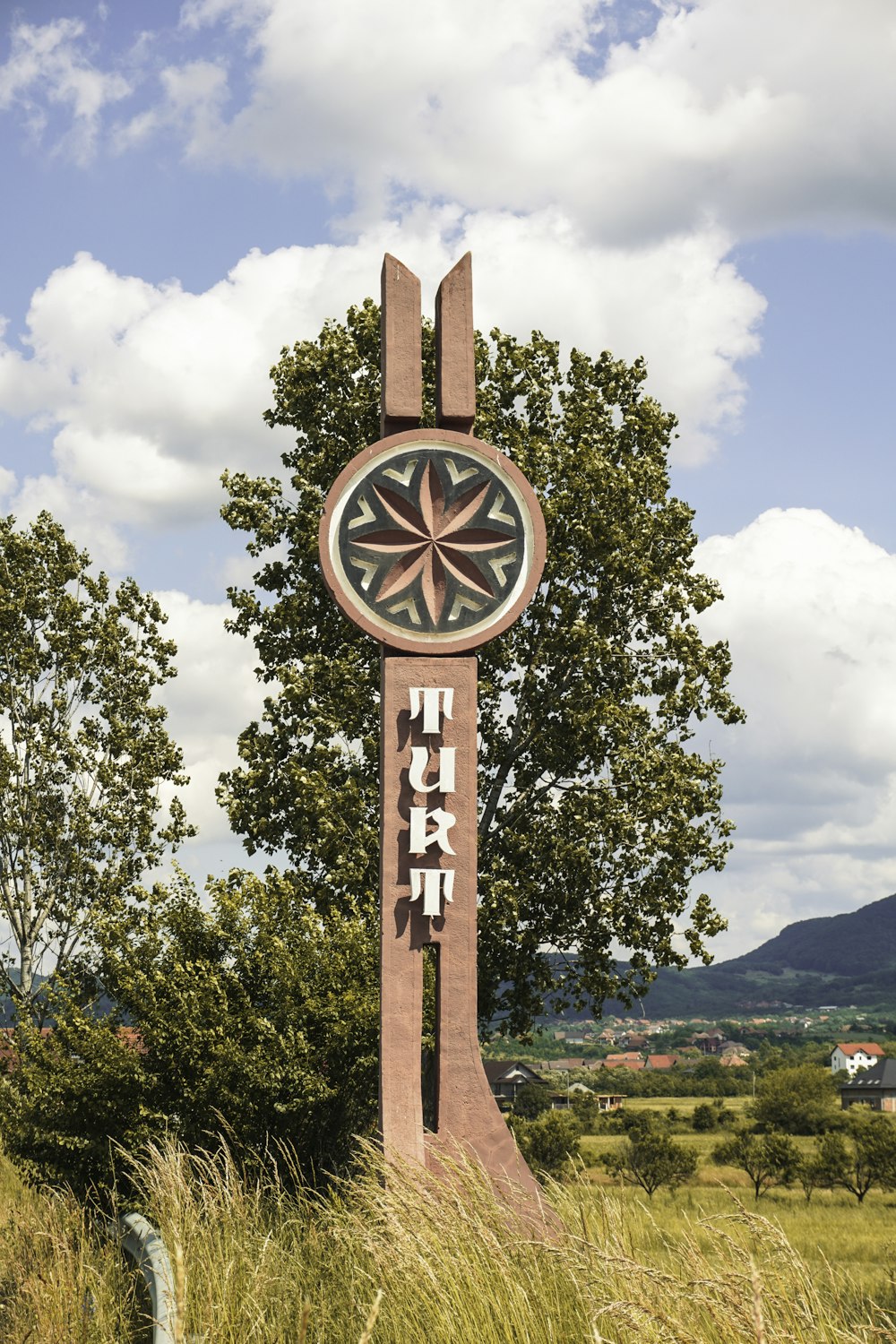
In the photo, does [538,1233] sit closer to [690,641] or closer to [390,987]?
[390,987]

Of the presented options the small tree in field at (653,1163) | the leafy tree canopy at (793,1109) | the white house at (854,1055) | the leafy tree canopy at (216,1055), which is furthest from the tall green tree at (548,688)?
the white house at (854,1055)

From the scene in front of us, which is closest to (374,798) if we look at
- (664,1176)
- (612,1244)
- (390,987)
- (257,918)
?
(257,918)

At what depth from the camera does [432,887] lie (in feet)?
41.7

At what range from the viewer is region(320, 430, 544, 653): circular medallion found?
13359mm

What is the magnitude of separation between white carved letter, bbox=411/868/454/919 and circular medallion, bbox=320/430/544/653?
2.11 m

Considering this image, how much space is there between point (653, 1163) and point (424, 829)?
45.0 metres

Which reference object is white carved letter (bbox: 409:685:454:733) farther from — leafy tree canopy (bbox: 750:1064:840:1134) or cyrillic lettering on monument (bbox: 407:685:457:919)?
leafy tree canopy (bbox: 750:1064:840:1134)

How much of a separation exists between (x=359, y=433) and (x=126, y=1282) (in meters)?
17.4

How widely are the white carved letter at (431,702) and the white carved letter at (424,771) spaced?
220mm

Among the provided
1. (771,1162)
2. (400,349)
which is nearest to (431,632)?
(400,349)

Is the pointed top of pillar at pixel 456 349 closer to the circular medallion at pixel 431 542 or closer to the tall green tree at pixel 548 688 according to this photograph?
the circular medallion at pixel 431 542

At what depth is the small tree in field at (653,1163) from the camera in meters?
53.2

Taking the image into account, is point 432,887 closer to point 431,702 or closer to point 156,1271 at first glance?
point 431,702

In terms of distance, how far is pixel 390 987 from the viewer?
41.1ft
